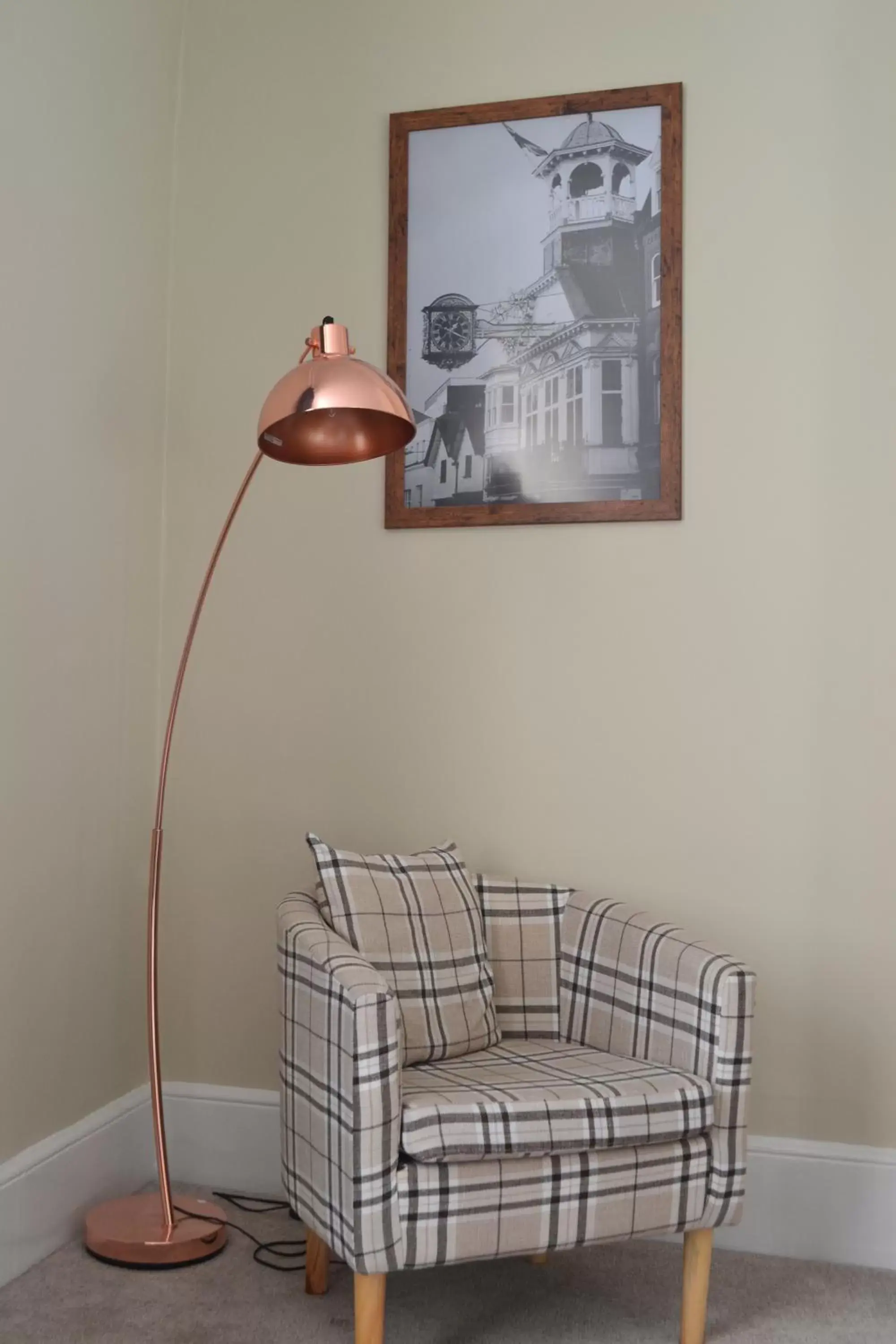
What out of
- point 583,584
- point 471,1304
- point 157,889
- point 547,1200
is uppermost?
point 583,584

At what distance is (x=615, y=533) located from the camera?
272cm

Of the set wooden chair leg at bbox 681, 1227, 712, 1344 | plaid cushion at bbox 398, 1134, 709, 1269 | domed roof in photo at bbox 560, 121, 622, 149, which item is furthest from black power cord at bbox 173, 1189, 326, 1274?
domed roof in photo at bbox 560, 121, 622, 149

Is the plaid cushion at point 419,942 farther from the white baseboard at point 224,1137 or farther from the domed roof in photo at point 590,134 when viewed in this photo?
the domed roof in photo at point 590,134

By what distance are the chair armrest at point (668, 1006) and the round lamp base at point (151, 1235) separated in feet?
2.75

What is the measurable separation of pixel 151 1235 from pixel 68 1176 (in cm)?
22

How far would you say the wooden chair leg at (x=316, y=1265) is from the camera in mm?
2229

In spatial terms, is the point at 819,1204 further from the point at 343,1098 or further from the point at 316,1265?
the point at 343,1098

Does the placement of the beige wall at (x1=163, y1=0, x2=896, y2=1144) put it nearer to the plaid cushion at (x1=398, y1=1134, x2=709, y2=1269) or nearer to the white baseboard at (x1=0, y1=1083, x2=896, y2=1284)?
the white baseboard at (x1=0, y1=1083, x2=896, y2=1284)

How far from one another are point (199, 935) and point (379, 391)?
4.82ft

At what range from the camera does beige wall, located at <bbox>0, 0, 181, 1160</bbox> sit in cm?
230

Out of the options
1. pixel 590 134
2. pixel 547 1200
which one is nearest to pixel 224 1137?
pixel 547 1200

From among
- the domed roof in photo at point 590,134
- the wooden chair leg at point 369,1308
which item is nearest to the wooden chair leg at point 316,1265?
the wooden chair leg at point 369,1308

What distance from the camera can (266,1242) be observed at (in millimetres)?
2465

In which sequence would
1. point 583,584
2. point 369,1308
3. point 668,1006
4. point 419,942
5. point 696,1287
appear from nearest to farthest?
point 369,1308 → point 696,1287 → point 668,1006 → point 419,942 → point 583,584
